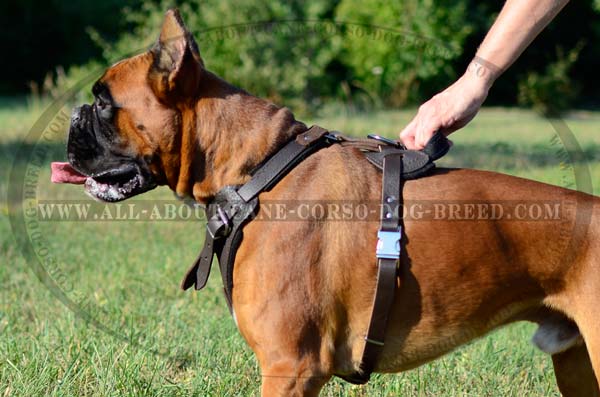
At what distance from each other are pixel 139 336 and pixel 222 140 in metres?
1.70

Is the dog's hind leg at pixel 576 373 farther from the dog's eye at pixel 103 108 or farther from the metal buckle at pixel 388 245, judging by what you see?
the dog's eye at pixel 103 108

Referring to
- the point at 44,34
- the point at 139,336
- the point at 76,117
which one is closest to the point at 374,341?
the point at 76,117

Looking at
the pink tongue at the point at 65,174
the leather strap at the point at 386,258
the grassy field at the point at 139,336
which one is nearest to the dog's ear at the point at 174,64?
the pink tongue at the point at 65,174

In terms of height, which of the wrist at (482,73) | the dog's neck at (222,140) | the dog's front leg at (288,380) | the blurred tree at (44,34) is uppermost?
the blurred tree at (44,34)

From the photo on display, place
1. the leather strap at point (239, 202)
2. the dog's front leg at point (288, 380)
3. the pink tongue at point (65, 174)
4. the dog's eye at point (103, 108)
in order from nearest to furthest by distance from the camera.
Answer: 1. the dog's front leg at point (288, 380)
2. the leather strap at point (239, 202)
3. the dog's eye at point (103, 108)
4. the pink tongue at point (65, 174)

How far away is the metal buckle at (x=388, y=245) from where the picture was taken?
274 centimetres

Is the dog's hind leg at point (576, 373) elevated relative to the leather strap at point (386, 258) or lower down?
lower down

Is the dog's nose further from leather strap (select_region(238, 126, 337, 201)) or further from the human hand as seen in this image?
the human hand

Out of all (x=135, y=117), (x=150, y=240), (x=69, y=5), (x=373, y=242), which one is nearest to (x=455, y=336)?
(x=373, y=242)

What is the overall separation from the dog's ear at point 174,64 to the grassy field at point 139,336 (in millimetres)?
1412

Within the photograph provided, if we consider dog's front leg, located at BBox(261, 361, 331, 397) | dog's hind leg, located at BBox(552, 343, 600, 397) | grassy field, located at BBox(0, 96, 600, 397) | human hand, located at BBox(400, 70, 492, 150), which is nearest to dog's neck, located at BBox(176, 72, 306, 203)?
human hand, located at BBox(400, 70, 492, 150)

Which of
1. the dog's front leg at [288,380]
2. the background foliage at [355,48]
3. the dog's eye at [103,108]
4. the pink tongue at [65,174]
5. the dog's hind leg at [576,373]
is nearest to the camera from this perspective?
the dog's front leg at [288,380]

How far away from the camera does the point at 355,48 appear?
18141 millimetres

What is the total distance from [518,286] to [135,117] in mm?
1572
